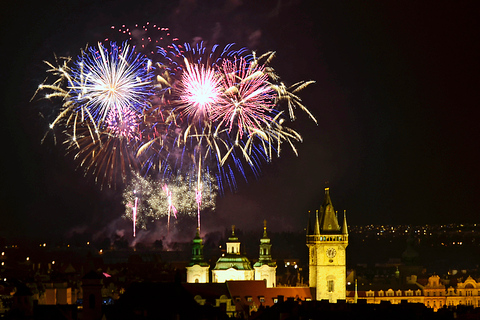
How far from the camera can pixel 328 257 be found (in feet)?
300

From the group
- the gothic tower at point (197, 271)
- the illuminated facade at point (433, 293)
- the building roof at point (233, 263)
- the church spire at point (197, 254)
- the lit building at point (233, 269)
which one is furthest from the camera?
the illuminated facade at point (433, 293)

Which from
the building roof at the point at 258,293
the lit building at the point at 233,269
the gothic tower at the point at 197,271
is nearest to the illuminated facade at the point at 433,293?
the lit building at the point at 233,269

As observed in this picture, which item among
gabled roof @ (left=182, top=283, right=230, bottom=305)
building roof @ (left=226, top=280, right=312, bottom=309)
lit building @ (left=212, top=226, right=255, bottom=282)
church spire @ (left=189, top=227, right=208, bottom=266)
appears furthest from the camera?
church spire @ (left=189, top=227, right=208, bottom=266)

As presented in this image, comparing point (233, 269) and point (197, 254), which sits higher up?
point (197, 254)

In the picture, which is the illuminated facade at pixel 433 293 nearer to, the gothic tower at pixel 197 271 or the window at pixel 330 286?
the gothic tower at pixel 197 271

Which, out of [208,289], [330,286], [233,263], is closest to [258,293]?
[208,289]

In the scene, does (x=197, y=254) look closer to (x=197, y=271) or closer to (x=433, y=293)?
(x=197, y=271)

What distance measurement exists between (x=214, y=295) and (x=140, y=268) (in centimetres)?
7883

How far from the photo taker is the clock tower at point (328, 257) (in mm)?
91188

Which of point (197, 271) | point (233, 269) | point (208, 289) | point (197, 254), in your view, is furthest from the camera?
point (197, 254)

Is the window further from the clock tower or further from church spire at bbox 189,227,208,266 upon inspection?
church spire at bbox 189,227,208,266

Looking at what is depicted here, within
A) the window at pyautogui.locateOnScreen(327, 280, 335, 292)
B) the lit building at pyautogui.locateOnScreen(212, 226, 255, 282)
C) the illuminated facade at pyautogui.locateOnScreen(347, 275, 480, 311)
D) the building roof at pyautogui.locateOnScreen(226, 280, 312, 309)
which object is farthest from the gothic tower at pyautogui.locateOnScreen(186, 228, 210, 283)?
the illuminated facade at pyautogui.locateOnScreen(347, 275, 480, 311)

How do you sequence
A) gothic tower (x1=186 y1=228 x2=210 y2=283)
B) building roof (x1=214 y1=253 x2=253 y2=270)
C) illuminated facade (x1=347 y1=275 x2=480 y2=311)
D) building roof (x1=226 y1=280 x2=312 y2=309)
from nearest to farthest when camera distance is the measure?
building roof (x1=226 y1=280 x2=312 y2=309) < building roof (x1=214 y1=253 x2=253 y2=270) < gothic tower (x1=186 y1=228 x2=210 y2=283) < illuminated facade (x1=347 y1=275 x2=480 y2=311)

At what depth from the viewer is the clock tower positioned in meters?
91.2
